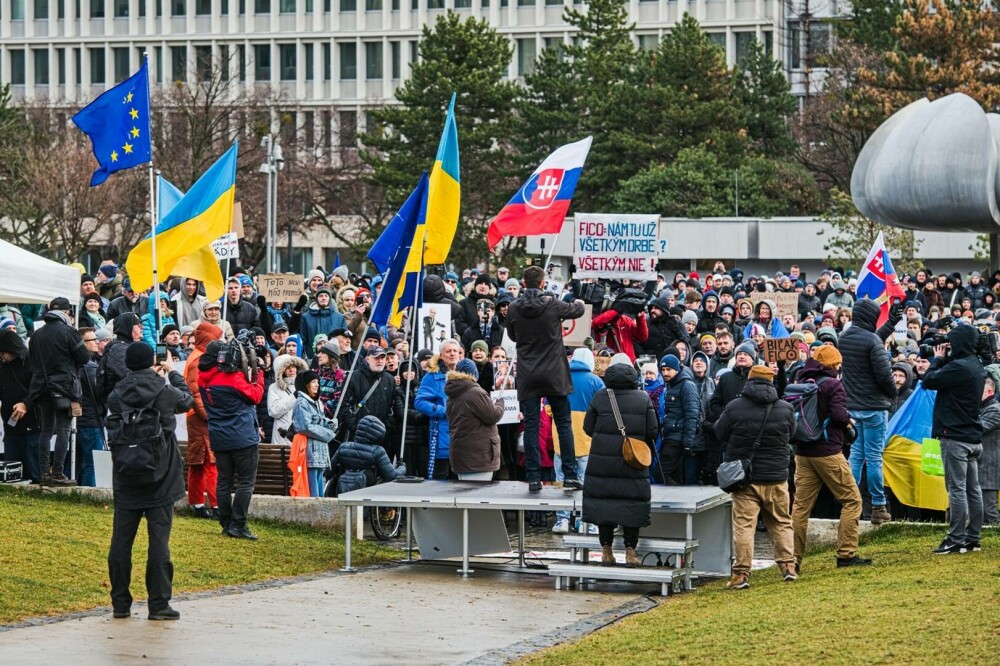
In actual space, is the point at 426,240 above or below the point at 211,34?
below

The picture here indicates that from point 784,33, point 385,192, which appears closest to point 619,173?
point 385,192

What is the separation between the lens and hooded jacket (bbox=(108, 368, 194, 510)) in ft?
41.3

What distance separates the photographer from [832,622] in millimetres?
11906

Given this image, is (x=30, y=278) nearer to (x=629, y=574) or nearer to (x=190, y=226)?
(x=190, y=226)

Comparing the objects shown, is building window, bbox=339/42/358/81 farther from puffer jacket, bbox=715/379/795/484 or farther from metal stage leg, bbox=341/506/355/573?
puffer jacket, bbox=715/379/795/484

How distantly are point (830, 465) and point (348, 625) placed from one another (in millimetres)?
4662

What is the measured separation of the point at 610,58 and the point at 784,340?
48979mm

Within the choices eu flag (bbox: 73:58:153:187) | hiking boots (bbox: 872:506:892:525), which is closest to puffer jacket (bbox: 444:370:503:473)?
hiking boots (bbox: 872:506:892:525)

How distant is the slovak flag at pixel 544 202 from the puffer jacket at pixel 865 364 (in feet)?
16.3

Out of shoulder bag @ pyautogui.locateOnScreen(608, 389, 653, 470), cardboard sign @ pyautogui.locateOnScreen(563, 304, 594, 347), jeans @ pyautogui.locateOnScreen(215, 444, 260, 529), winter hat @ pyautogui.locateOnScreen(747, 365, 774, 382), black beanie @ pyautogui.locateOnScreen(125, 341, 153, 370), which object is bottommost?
jeans @ pyautogui.locateOnScreen(215, 444, 260, 529)

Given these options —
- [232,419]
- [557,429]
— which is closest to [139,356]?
[232,419]

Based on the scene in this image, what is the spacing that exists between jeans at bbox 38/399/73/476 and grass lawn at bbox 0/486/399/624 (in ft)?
1.37

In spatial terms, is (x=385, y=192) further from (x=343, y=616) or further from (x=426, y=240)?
(x=343, y=616)

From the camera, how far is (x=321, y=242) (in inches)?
3730
